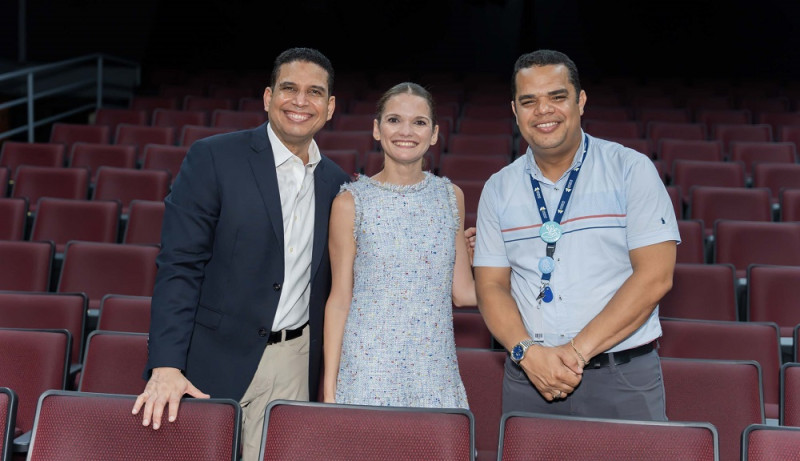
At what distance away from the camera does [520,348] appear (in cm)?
185

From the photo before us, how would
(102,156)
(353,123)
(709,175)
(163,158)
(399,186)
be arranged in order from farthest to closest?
(353,123) < (102,156) < (163,158) < (709,175) < (399,186)

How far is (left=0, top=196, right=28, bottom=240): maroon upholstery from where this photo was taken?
13.5ft

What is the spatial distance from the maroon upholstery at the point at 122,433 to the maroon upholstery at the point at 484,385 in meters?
0.98

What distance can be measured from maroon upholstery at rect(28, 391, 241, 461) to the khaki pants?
1.16 feet

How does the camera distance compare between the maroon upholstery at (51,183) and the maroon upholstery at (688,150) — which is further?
the maroon upholstery at (688,150)

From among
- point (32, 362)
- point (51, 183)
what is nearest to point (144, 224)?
point (51, 183)

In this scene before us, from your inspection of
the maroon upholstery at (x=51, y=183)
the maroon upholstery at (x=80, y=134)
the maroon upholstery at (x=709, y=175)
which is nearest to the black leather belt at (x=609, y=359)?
the maroon upholstery at (x=709, y=175)

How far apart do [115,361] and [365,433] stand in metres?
1.14

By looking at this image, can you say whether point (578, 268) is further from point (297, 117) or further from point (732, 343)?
point (732, 343)

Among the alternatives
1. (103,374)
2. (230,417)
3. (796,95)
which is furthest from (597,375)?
(796,95)

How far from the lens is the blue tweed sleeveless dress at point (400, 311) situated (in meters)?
1.98

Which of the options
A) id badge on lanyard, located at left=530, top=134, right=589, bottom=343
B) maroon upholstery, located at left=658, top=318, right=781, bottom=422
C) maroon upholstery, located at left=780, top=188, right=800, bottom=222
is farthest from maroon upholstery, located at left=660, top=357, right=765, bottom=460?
maroon upholstery, located at left=780, top=188, right=800, bottom=222

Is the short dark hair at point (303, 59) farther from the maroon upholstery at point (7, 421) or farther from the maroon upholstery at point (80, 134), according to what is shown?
the maroon upholstery at point (80, 134)

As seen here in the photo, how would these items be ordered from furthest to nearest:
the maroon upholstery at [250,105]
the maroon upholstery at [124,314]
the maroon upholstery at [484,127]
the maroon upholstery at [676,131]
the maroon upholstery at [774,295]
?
the maroon upholstery at [250,105], the maroon upholstery at [484,127], the maroon upholstery at [676,131], the maroon upholstery at [774,295], the maroon upholstery at [124,314]
